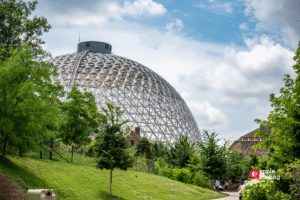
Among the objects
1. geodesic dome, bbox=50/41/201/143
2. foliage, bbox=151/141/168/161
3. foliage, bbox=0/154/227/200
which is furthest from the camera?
geodesic dome, bbox=50/41/201/143

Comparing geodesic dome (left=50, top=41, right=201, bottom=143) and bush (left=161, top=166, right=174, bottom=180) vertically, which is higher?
geodesic dome (left=50, top=41, right=201, bottom=143)

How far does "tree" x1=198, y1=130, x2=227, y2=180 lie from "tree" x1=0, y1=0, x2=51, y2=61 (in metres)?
19.1

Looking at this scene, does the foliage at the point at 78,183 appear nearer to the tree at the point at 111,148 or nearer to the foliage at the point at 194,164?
the tree at the point at 111,148

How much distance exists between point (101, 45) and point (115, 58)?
763cm

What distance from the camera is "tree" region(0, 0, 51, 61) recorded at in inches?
627

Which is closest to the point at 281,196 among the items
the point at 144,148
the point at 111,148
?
the point at 111,148

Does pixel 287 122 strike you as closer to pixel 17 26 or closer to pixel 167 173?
pixel 17 26

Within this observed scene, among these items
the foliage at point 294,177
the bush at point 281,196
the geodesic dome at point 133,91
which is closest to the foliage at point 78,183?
the bush at point 281,196

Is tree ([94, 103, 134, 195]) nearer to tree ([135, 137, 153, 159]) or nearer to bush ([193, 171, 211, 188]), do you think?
bush ([193, 171, 211, 188])

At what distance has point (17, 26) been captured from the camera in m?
16.3

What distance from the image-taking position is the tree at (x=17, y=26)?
52.3 ft

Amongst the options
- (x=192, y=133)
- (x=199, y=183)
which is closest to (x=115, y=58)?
(x=192, y=133)

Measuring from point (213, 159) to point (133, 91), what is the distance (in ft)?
83.3

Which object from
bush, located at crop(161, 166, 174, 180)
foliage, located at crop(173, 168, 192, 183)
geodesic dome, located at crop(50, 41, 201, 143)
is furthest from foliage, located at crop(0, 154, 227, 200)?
geodesic dome, located at crop(50, 41, 201, 143)
